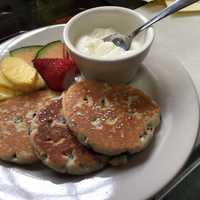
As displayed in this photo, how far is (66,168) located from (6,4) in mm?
755

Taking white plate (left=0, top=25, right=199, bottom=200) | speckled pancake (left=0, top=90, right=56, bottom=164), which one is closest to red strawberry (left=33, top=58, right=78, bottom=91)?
speckled pancake (left=0, top=90, right=56, bottom=164)

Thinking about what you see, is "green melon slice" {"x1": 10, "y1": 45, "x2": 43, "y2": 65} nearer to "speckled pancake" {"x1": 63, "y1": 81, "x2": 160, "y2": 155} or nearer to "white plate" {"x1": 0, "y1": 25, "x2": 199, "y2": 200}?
"speckled pancake" {"x1": 63, "y1": 81, "x2": 160, "y2": 155}

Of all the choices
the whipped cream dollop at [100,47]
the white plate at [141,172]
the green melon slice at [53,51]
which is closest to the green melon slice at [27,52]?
the green melon slice at [53,51]

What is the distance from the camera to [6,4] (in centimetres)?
132

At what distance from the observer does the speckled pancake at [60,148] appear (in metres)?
0.75

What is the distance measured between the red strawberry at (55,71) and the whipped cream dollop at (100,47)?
51mm

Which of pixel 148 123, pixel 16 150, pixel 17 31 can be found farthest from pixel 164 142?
pixel 17 31

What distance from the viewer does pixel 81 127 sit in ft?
2.51

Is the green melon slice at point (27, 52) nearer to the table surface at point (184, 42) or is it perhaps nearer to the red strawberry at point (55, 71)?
the red strawberry at point (55, 71)

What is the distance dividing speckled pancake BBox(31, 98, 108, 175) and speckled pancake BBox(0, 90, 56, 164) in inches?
1.1

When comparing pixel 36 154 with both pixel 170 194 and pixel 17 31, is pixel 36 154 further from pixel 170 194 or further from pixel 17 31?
pixel 17 31

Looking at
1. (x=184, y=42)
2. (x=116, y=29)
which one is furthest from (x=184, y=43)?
(x=116, y=29)

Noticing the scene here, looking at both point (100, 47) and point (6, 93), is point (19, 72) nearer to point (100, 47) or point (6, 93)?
point (6, 93)

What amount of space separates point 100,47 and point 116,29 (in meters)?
0.12
